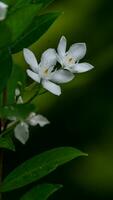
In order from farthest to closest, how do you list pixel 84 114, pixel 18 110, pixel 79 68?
pixel 84 114 < pixel 79 68 < pixel 18 110

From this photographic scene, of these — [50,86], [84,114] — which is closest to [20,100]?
[50,86]

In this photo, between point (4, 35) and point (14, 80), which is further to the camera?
point (14, 80)

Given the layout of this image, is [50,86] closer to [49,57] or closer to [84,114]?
[49,57]

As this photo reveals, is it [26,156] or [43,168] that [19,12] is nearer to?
[43,168]

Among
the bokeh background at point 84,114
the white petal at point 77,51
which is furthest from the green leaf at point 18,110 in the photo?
the bokeh background at point 84,114

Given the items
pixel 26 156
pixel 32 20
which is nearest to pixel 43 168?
Answer: pixel 32 20

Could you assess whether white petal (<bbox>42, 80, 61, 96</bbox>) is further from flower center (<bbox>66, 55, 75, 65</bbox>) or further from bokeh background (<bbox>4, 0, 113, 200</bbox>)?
bokeh background (<bbox>4, 0, 113, 200</bbox>)

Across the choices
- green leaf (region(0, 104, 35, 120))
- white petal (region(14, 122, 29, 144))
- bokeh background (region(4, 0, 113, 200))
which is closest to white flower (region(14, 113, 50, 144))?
white petal (region(14, 122, 29, 144))
